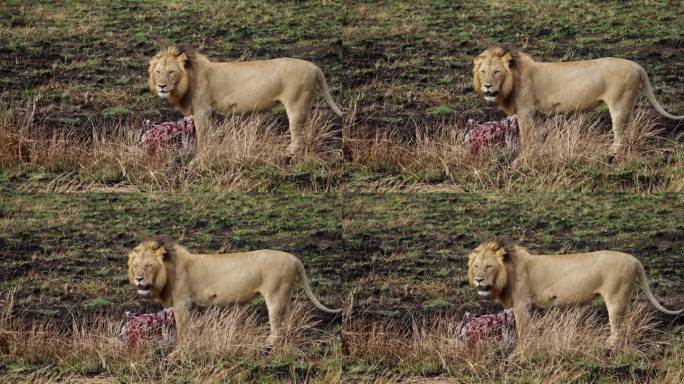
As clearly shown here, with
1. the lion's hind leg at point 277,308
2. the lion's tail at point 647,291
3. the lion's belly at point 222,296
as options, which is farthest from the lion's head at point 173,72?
the lion's tail at point 647,291

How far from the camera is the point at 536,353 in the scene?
30.3 ft

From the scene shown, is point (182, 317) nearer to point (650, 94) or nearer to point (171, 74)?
point (171, 74)

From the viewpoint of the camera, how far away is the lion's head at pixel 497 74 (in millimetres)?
9500

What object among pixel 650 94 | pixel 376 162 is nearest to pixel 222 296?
pixel 376 162

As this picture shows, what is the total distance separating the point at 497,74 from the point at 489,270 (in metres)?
1.08

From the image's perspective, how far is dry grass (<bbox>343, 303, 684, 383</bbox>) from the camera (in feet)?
30.0

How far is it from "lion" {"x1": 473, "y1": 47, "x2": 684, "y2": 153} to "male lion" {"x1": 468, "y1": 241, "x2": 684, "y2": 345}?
0.66 metres

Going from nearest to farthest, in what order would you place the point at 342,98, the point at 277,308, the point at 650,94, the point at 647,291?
the point at 277,308 → the point at 647,291 → the point at 650,94 → the point at 342,98

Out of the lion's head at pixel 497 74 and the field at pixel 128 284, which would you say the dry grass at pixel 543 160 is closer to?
the lion's head at pixel 497 74

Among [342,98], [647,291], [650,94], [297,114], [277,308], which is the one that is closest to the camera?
[277,308]

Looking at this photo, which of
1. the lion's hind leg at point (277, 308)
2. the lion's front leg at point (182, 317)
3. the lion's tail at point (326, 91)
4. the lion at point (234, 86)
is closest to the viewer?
the lion's hind leg at point (277, 308)

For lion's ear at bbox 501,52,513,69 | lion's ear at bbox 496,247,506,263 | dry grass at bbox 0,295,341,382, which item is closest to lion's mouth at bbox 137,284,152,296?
dry grass at bbox 0,295,341,382

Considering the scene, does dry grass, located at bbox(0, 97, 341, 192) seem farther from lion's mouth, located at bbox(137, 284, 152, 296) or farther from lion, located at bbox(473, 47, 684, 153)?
lion, located at bbox(473, 47, 684, 153)

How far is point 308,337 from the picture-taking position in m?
9.32
